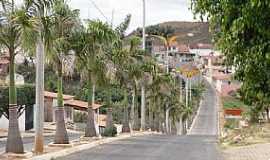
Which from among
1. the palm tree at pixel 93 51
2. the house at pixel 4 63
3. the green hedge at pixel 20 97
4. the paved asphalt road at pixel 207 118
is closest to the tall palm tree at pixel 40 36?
the house at pixel 4 63

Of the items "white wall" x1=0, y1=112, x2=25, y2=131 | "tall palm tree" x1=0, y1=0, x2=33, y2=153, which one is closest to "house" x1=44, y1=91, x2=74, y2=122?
"white wall" x1=0, y1=112, x2=25, y2=131

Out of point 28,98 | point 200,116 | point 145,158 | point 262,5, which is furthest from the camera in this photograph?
point 200,116

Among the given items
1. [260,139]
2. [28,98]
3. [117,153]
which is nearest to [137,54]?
[28,98]

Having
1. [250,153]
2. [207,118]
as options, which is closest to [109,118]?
[250,153]

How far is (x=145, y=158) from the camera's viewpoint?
82.6 ft

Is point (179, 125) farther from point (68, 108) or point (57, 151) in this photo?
point (57, 151)

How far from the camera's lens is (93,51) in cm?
3416

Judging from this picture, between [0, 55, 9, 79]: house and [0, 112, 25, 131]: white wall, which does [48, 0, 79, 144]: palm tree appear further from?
[0, 112, 25, 131]: white wall

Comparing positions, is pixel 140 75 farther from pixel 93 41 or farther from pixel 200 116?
pixel 200 116

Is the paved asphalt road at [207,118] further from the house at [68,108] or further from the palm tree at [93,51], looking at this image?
the palm tree at [93,51]

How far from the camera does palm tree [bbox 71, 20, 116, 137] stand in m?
32.8

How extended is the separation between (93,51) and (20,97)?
27.4 m

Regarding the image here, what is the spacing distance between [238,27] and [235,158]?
60.0ft

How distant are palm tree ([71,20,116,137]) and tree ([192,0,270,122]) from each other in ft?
71.8
